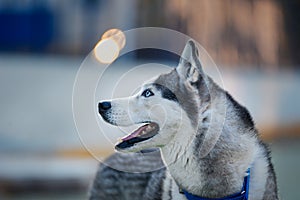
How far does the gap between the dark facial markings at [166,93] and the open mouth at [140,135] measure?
0.42 ft

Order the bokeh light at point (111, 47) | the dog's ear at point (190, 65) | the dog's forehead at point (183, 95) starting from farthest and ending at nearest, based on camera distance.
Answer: the bokeh light at point (111, 47), the dog's forehead at point (183, 95), the dog's ear at point (190, 65)

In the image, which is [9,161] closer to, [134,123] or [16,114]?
[16,114]

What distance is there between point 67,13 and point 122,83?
5594 mm

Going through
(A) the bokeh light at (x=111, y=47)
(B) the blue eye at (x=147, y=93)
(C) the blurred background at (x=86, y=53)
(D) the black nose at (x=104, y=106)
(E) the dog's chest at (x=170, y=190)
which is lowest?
(E) the dog's chest at (x=170, y=190)

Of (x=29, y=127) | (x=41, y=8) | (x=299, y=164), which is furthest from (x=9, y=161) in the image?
(x=299, y=164)

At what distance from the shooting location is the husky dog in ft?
8.27

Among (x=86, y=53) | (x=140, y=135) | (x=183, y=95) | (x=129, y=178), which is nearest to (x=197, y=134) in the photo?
(x=183, y=95)

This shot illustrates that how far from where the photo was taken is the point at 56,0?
27.1ft

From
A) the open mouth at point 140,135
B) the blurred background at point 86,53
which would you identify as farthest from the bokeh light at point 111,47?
the blurred background at point 86,53

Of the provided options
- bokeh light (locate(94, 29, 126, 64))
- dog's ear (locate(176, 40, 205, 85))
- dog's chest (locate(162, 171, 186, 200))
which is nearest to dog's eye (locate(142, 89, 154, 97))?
dog's ear (locate(176, 40, 205, 85))

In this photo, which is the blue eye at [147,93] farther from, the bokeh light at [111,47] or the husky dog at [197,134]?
the bokeh light at [111,47]

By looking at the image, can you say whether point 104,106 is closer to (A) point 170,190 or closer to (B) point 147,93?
(B) point 147,93

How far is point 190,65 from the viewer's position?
2.51 metres

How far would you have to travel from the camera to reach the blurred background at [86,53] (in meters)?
7.49
